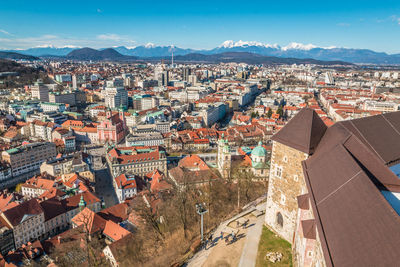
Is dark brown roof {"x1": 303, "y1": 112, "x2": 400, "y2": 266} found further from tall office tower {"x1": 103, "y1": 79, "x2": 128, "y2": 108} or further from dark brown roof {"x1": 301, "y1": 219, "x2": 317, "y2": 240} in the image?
tall office tower {"x1": 103, "y1": 79, "x2": 128, "y2": 108}

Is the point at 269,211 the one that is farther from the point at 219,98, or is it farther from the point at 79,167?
the point at 219,98

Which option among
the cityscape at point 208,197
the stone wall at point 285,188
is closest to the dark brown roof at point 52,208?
the cityscape at point 208,197

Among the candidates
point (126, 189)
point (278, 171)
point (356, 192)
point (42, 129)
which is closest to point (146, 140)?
point (126, 189)

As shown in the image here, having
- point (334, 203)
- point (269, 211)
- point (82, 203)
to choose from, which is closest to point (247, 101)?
point (82, 203)

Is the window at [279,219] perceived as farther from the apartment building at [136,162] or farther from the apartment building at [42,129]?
the apartment building at [42,129]

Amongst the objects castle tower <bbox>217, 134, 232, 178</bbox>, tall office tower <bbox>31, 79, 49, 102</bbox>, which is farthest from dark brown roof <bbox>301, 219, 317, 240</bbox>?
tall office tower <bbox>31, 79, 49, 102</bbox>

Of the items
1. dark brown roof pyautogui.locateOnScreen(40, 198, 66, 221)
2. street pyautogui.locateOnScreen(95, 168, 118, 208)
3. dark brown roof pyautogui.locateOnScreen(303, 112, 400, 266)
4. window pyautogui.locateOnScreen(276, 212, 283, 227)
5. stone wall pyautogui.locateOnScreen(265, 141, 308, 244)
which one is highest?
dark brown roof pyautogui.locateOnScreen(303, 112, 400, 266)

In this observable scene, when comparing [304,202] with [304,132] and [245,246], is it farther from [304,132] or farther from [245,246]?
[245,246]
